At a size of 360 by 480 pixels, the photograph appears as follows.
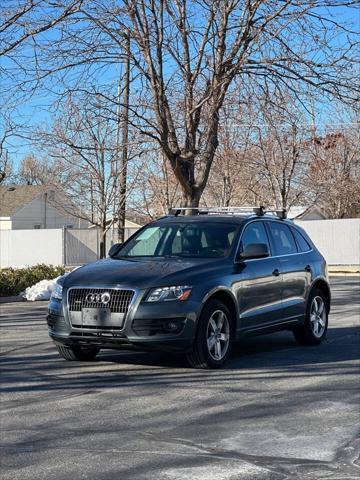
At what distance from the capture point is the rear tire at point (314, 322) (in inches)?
429

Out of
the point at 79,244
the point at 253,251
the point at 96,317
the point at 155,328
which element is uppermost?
the point at 79,244

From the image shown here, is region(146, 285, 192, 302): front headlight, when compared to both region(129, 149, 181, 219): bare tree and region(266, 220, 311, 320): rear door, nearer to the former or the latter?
region(266, 220, 311, 320): rear door

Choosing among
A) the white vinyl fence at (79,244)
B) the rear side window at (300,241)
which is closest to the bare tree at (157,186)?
the white vinyl fence at (79,244)

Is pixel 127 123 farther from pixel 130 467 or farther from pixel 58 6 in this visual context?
pixel 130 467

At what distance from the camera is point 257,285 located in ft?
32.0

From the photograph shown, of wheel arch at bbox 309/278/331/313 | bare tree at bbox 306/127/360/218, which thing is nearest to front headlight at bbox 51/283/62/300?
wheel arch at bbox 309/278/331/313

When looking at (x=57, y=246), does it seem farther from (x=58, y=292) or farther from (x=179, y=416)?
(x=179, y=416)

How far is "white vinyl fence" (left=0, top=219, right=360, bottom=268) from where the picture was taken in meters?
37.0

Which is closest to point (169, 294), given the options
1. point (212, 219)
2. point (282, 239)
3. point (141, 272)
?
point (141, 272)

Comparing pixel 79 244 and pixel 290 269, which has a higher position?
pixel 79 244

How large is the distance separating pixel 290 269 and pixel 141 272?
2583 mm

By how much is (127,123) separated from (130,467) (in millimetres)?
10434

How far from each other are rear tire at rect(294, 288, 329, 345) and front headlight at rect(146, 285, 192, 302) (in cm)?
281

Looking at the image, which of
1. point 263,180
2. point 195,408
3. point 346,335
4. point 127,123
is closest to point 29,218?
point 263,180
